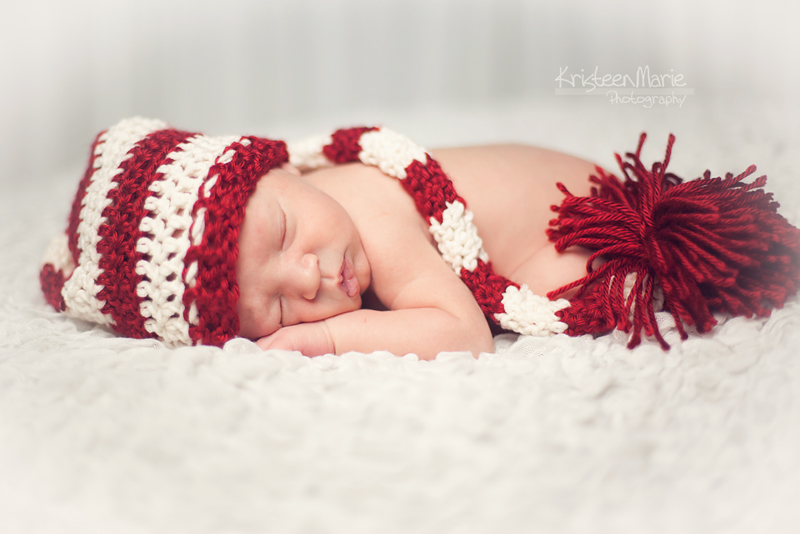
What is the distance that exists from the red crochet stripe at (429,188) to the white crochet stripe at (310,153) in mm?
252

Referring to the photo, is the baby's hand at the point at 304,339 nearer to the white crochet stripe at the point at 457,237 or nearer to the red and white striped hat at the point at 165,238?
the red and white striped hat at the point at 165,238

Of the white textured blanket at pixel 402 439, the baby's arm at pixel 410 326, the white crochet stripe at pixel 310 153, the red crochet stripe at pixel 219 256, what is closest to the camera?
the white textured blanket at pixel 402 439

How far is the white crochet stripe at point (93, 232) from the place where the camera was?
3.03 feet

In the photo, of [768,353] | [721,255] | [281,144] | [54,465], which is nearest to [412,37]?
[281,144]

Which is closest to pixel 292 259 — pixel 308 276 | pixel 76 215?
pixel 308 276

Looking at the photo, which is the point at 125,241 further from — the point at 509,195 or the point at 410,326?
the point at 509,195

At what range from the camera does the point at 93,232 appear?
0.93m

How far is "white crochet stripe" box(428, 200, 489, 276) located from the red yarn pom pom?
18cm

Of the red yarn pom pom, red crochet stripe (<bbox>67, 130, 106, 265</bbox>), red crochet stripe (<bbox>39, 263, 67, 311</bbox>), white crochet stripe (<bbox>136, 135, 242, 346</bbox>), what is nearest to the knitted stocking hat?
the red yarn pom pom

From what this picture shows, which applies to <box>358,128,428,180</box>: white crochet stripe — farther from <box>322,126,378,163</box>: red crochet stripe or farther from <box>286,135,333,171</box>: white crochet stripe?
<box>286,135,333,171</box>: white crochet stripe

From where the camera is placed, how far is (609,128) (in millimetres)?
1901

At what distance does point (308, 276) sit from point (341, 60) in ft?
5.12

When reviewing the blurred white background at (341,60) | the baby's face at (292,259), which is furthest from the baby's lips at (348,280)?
the blurred white background at (341,60)

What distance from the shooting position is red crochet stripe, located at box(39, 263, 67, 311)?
3.44 ft
